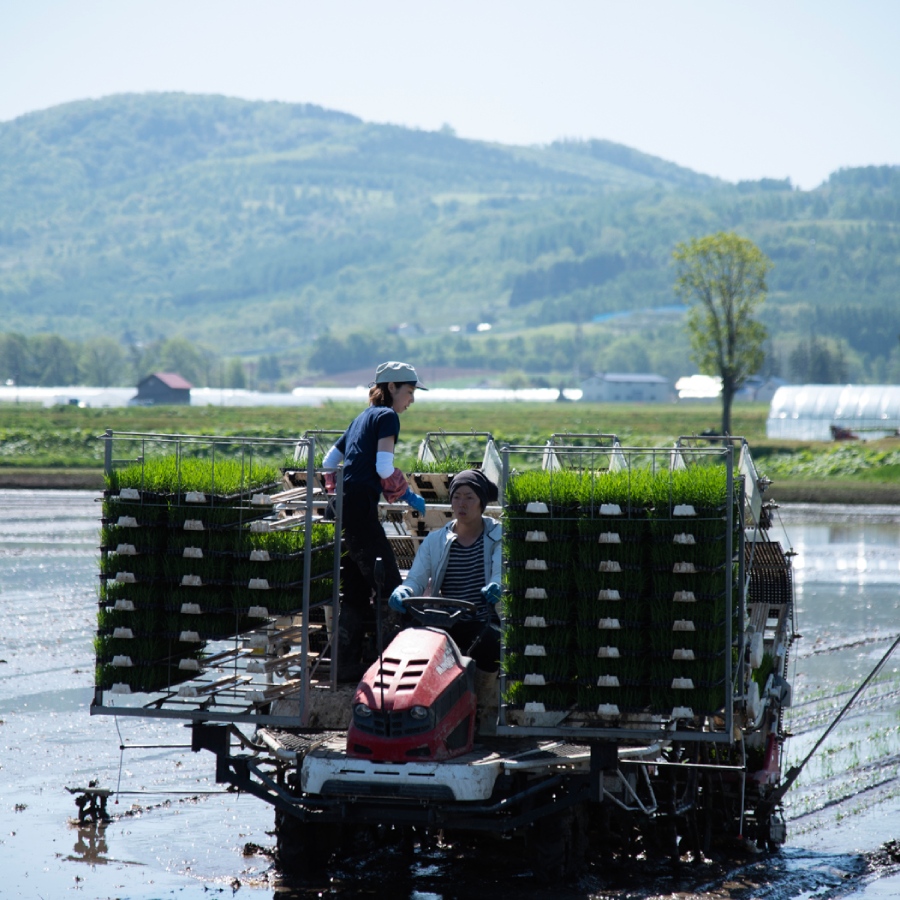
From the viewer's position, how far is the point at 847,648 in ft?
55.9

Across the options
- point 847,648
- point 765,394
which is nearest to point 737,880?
point 847,648

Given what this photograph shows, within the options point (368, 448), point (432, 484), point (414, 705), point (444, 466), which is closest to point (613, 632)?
point (414, 705)

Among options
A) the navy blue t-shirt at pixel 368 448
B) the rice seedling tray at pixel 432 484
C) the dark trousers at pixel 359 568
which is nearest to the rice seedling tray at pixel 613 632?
the dark trousers at pixel 359 568

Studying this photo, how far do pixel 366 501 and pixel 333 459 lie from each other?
0.56m

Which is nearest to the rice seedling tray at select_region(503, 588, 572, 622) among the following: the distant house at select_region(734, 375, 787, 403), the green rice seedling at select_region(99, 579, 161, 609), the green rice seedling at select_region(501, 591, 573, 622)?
the green rice seedling at select_region(501, 591, 573, 622)

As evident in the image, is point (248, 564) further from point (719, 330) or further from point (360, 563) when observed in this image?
point (719, 330)

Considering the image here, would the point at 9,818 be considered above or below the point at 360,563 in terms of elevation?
below

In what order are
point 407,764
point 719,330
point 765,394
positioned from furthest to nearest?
point 765,394 → point 719,330 → point 407,764

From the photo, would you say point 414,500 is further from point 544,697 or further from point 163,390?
point 163,390

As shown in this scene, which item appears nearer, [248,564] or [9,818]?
[248,564]

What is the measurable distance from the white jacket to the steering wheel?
0.20m

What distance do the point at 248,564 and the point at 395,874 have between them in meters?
2.12

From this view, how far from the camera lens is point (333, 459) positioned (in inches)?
365

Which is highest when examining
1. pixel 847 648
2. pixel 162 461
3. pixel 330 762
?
pixel 162 461
